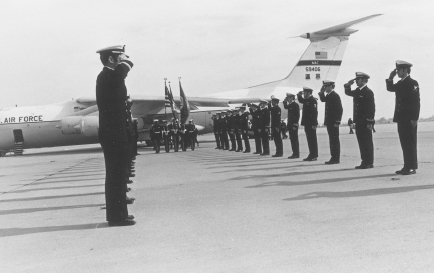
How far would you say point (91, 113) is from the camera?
26.0m

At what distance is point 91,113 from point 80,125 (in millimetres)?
1517

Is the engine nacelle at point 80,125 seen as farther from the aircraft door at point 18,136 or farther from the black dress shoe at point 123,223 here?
the black dress shoe at point 123,223

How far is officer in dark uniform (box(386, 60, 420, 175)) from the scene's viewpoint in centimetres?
812

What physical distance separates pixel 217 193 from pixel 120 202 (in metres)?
2.14

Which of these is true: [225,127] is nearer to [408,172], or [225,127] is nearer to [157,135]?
[157,135]

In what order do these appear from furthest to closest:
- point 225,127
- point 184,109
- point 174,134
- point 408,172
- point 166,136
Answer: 1. point 184,109
2. point 174,134
3. point 166,136
4. point 225,127
5. point 408,172

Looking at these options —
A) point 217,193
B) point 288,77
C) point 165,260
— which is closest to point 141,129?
point 288,77

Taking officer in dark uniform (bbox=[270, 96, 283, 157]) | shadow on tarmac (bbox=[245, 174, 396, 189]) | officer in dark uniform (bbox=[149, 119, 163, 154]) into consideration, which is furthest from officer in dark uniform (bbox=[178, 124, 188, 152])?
shadow on tarmac (bbox=[245, 174, 396, 189])

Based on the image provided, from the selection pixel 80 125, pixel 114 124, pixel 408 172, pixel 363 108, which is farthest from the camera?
pixel 80 125

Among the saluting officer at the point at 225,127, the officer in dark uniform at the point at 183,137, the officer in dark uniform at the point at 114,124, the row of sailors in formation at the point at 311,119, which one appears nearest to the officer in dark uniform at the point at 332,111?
the row of sailors in formation at the point at 311,119

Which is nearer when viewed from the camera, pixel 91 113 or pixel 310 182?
pixel 310 182

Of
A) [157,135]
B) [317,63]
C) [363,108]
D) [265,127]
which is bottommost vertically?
[157,135]

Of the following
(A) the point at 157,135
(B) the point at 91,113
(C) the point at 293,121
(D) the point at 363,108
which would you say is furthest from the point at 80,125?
(D) the point at 363,108

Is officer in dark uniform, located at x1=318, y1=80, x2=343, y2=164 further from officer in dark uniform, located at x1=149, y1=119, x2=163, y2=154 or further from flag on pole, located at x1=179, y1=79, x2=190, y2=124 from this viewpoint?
flag on pole, located at x1=179, y1=79, x2=190, y2=124
